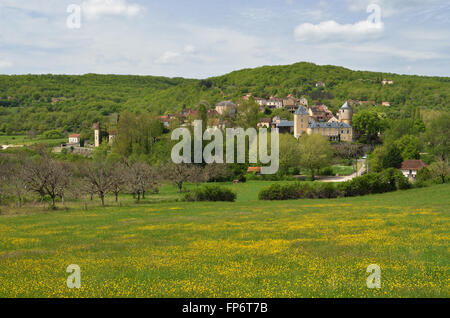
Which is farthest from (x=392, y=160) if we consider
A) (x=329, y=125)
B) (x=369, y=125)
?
(x=329, y=125)

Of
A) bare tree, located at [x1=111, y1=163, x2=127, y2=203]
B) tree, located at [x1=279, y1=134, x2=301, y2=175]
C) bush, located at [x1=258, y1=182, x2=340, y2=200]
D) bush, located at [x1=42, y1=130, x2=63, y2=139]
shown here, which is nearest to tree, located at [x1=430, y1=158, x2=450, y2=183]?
bush, located at [x1=258, y1=182, x2=340, y2=200]

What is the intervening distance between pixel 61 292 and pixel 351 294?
8175 mm

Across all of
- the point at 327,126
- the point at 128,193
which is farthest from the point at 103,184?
the point at 327,126

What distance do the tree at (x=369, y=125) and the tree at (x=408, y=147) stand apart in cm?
3562

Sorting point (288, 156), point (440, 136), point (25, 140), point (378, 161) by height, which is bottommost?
point (378, 161)

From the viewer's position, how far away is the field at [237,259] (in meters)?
11.8

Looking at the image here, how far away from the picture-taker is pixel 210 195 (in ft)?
180

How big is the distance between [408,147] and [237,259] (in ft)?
304

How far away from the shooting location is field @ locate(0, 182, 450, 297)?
11820 millimetres

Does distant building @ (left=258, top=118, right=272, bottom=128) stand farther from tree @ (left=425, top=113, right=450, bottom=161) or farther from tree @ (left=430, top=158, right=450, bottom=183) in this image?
tree @ (left=430, top=158, right=450, bottom=183)

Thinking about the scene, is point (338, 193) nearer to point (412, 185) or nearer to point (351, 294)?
point (412, 185)

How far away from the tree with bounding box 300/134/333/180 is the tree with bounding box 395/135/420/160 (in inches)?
686

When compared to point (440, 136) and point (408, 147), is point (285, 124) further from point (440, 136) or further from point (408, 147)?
point (440, 136)

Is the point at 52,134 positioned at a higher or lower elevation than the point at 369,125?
lower
